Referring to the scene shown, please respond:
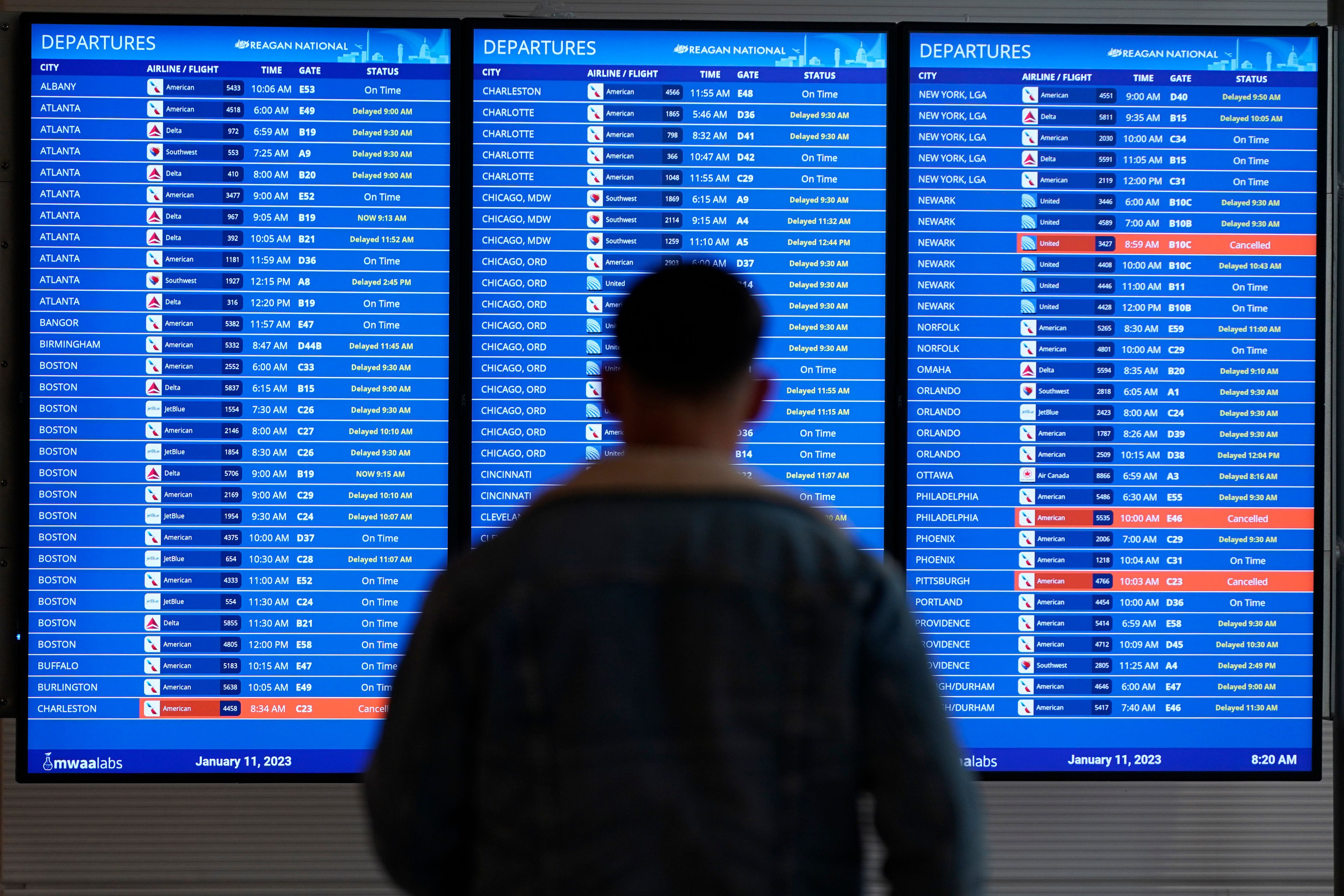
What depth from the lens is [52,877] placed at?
2695 millimetres

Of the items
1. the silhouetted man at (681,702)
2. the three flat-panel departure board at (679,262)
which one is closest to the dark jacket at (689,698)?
the silhouetted man at (681,702)

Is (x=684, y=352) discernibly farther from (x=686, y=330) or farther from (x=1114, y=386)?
(x=1114, y=386)

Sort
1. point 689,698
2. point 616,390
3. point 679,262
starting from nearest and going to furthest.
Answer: point 689,698, point 616,390, point 679,262

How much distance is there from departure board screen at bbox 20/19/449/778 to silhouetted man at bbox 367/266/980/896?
1.30 meters

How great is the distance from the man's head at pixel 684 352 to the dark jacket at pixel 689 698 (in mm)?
51

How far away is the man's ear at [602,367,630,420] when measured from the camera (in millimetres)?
1271

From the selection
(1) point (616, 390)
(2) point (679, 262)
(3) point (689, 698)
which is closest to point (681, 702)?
(3) point (689, 698)

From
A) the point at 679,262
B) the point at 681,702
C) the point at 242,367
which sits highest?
the point at 679,262

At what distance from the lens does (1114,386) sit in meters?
2.52

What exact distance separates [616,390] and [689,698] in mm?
349

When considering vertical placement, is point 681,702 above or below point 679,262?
below

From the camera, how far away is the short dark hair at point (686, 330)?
1.24m

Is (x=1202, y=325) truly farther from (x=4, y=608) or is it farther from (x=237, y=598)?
(x=4, y=608)

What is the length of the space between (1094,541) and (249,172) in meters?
1.99
